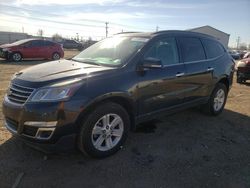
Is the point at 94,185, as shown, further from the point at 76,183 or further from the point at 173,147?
the point at 173,147

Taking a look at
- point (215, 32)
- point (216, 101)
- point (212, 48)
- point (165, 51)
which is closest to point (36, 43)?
point (212, 48)

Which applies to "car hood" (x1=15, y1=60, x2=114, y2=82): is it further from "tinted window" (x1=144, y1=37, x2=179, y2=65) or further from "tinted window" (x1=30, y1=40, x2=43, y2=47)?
"tinted window" (x1=30, y1=40, x2=43, y2=47)

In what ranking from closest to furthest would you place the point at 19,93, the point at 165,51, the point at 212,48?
the point at 19,93 → the point at 165,51 → the point at 212,48

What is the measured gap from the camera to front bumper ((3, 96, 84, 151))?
10.8 ft

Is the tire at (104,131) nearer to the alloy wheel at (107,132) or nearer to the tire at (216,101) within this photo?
the alloy wheel at (107,132)

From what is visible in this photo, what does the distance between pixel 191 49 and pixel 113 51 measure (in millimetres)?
1709

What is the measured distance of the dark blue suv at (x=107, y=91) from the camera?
3363 millimetres

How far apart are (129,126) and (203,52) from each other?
2.61 metres

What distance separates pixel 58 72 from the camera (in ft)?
12.5

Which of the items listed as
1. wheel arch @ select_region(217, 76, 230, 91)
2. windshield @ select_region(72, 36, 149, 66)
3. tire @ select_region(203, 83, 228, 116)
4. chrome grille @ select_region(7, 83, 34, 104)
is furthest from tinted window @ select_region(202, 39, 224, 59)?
chrome grille @ select_region(7, 83, 34, 104)

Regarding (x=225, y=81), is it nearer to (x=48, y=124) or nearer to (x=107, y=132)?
(x=107, y=132)

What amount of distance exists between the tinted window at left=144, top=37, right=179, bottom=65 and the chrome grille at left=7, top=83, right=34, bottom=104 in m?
1.84

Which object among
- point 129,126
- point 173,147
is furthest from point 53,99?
point 173,147

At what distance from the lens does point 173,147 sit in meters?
4.44
